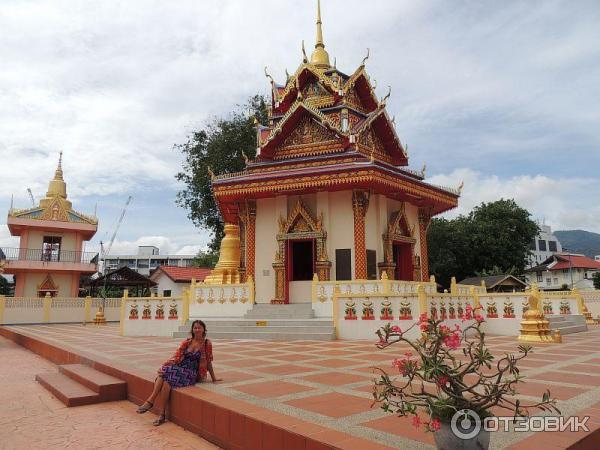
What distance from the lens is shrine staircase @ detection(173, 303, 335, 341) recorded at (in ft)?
39.9

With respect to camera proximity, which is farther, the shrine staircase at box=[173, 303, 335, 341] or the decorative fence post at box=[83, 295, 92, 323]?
the decorative fence post at box=[83, 295, 92, 323]

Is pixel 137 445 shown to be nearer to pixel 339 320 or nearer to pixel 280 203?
pixel 339 320

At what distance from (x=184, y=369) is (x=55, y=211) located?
3208 cm

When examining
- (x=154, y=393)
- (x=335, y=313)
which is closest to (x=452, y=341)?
(x=154, y=393)

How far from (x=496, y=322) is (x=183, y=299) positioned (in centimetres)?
983

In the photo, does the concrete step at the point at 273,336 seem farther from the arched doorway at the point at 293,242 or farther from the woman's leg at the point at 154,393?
the woman's leg at the point at 154,393

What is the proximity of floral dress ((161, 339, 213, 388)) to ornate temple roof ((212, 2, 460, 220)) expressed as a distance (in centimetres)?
1041

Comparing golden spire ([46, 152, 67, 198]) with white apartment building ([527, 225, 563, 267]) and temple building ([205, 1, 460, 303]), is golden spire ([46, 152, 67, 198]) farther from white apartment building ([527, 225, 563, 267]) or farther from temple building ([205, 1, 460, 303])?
white apartment building ([527, 225, 563, 267])

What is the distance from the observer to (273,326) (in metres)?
12.9

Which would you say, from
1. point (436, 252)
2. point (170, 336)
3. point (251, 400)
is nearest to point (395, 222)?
point (170, 336)

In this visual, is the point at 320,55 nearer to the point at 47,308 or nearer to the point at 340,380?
the point at 340,380

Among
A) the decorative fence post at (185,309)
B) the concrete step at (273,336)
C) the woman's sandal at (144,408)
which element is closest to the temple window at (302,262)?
the decorative fence post at (185,309)

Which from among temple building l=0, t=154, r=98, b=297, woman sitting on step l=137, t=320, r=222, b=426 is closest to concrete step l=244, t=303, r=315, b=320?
woman sitting on step l=137, t=320, r=222, b=426

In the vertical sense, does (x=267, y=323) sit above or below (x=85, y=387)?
above
